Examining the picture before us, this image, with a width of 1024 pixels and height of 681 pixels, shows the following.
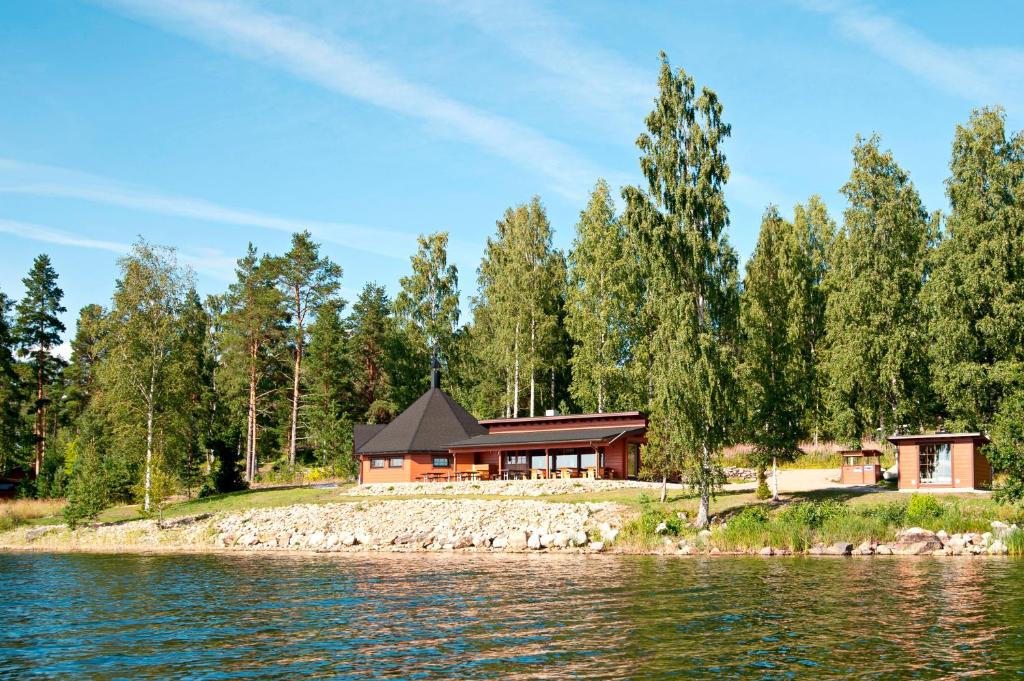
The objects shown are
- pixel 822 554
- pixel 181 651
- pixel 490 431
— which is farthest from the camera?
pixel 490 431

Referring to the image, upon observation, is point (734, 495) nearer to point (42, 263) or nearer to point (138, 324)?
point (138, 324)

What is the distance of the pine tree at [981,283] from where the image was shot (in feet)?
138

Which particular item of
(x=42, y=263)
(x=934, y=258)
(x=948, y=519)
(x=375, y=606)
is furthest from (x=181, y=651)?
(x=42, y=263)

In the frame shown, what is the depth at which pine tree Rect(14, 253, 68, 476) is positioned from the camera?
235 ft

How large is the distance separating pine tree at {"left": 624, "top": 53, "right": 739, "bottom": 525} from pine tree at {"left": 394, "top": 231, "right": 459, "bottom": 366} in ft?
111

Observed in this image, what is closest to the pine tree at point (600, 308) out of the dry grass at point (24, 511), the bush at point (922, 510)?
the bush at point (922, 510)

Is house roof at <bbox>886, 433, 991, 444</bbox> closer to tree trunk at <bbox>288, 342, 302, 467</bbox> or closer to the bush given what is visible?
the bush

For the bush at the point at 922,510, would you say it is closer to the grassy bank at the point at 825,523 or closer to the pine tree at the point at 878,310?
the grassy bank at the point at 825,523

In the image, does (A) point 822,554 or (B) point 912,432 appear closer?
(A) point 822,554

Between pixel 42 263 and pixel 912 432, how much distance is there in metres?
68.1

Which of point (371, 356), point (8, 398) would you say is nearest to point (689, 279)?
point (371, 356)

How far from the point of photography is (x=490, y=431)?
59156 mm

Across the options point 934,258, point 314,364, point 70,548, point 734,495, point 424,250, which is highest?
point 424,250

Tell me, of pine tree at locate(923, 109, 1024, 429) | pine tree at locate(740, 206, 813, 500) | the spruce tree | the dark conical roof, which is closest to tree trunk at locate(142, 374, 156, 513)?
the dark conical roof
